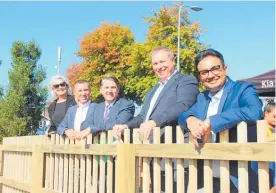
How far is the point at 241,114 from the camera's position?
2523 millimetres

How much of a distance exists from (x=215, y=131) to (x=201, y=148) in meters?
0.18

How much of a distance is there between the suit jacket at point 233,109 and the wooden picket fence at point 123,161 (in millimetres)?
68

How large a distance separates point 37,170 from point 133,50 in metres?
26.7

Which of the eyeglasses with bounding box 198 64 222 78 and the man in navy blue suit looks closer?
the eyeglasses with bounding box 198 64 222 78

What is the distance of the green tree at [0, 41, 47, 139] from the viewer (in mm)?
18031

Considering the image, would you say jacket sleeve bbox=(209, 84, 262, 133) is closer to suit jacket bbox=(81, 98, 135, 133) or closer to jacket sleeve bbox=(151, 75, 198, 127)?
jacket sleeve bbox=(151, 75, 198, 127)

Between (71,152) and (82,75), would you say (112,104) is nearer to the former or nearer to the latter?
(71,152)

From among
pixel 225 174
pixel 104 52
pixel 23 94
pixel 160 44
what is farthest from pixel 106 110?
pixel 104 52

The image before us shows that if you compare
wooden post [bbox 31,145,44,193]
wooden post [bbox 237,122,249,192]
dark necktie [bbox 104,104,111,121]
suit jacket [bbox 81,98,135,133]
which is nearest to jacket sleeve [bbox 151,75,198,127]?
suit jacket [bbox 81,98,135,133]

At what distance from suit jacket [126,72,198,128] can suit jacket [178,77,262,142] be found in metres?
0.43

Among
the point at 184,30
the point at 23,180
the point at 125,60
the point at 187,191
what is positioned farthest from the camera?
the point at 125,60

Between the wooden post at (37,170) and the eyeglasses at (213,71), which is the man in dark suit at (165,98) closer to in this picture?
the eyeglasses at (213,71)

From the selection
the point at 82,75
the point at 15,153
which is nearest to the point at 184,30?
the point at 82,75

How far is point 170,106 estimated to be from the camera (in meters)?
3.57
